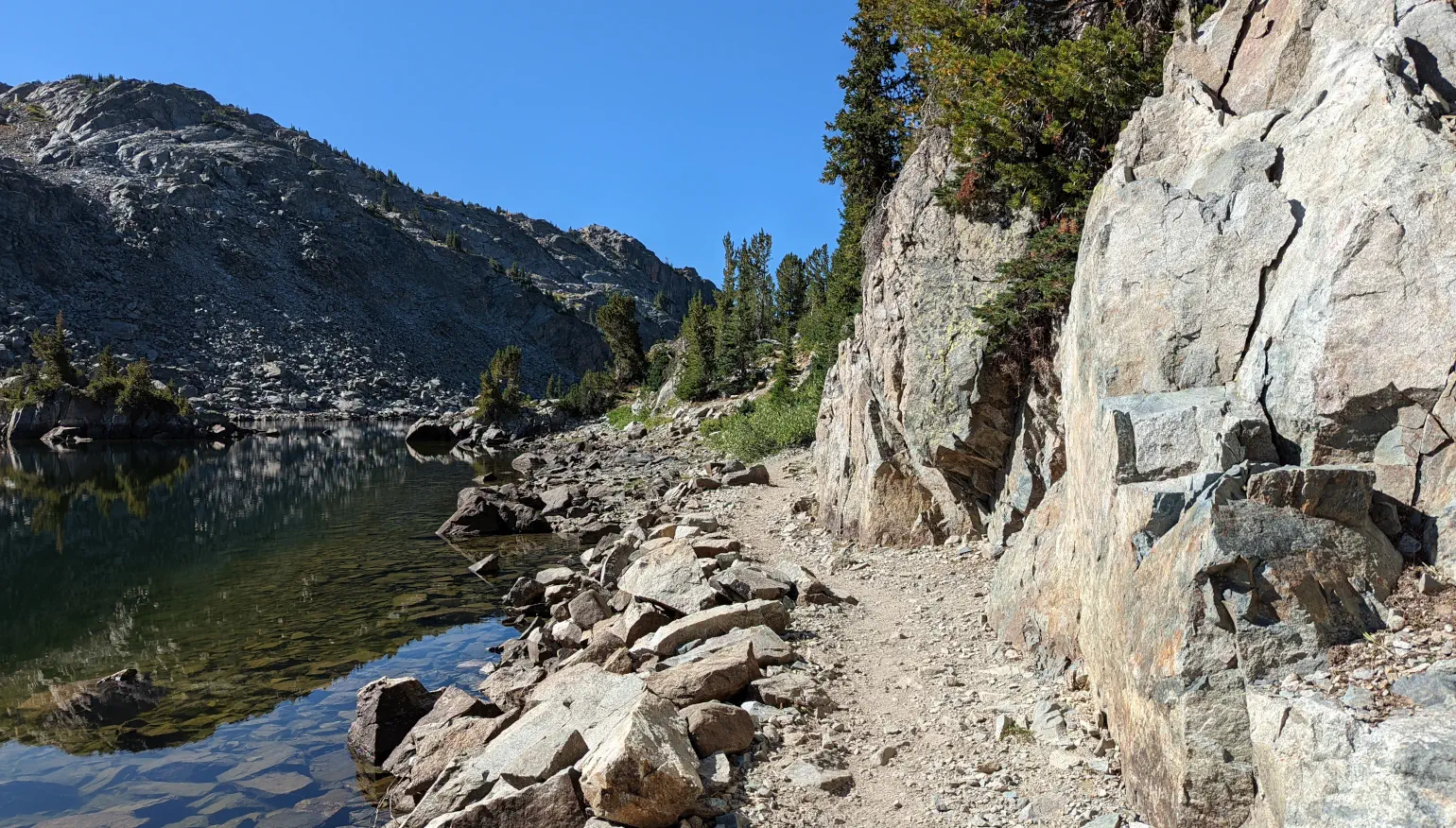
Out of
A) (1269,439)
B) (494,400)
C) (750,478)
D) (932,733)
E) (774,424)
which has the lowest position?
(932,733)

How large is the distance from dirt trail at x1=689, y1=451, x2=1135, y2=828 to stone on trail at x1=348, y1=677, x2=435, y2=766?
5875 mm

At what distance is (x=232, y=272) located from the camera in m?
138

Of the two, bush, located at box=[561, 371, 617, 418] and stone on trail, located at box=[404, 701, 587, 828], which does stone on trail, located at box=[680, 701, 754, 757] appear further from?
bush, located at box=[561, 371, 617, 418]

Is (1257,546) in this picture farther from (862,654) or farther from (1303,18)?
(1303,18)

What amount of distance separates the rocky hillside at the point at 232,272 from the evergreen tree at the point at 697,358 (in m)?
70.5

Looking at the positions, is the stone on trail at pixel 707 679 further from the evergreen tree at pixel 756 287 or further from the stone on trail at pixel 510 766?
the evergreen tree at pixel 756 287

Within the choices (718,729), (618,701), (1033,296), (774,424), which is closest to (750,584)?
(618,701)

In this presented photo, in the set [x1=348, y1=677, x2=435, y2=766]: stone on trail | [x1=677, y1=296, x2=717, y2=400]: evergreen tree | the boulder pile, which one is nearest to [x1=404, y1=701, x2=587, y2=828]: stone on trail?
the boulder pile

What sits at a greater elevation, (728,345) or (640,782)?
(728,345)

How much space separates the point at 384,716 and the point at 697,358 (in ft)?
177

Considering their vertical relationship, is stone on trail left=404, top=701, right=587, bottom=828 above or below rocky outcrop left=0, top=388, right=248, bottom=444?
below

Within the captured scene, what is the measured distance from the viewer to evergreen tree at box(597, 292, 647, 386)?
295 ft

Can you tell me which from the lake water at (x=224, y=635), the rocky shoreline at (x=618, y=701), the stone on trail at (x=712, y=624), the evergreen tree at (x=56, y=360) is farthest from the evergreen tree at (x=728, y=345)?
the evergreen tree at (x=56, y=360)

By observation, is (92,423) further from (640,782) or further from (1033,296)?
(640,782)
